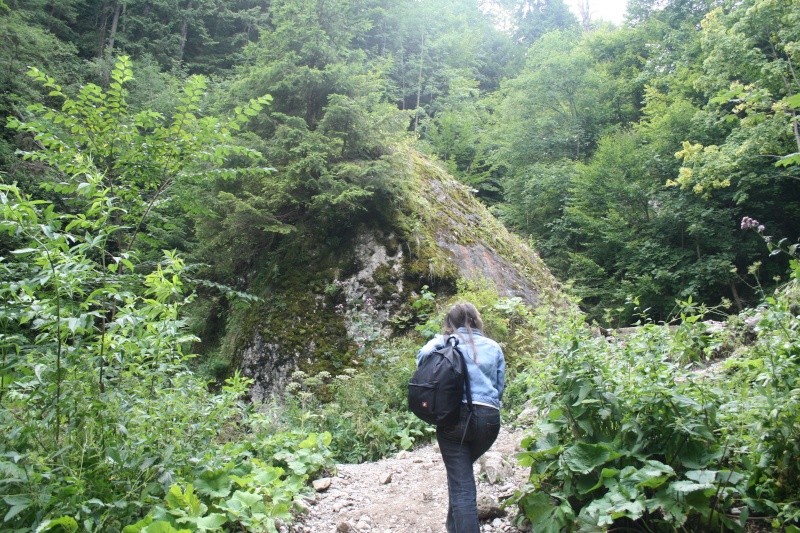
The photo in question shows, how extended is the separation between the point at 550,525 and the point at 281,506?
1682 mm

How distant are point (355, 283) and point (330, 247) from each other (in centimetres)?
95

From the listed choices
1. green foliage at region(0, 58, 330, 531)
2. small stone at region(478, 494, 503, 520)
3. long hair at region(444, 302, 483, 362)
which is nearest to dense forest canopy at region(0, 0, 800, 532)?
green foliage at region(0, 58, 330, 531)

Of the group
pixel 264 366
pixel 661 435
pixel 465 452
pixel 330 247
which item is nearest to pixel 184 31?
pixel 330 247

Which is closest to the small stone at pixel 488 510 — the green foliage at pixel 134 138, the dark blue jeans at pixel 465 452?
the dark blue jeans at pixel 465 452

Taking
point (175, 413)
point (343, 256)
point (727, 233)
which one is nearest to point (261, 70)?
point (343, 256)

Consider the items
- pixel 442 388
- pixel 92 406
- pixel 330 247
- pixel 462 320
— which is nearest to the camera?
pixel 92 406

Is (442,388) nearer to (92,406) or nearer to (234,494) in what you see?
(234,494)

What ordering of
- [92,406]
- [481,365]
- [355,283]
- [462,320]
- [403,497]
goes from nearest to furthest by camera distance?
1. [92,406]
2. [481,365]
3. [462,320]
4. [403,497]
5. [355,283]

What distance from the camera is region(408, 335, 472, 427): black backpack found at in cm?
286

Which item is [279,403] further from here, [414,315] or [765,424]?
[765,424]

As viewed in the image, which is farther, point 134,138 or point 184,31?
point 184,31

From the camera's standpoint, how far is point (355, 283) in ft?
26.2

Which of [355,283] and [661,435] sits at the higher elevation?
[355,283]

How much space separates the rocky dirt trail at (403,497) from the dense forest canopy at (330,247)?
0.34m
